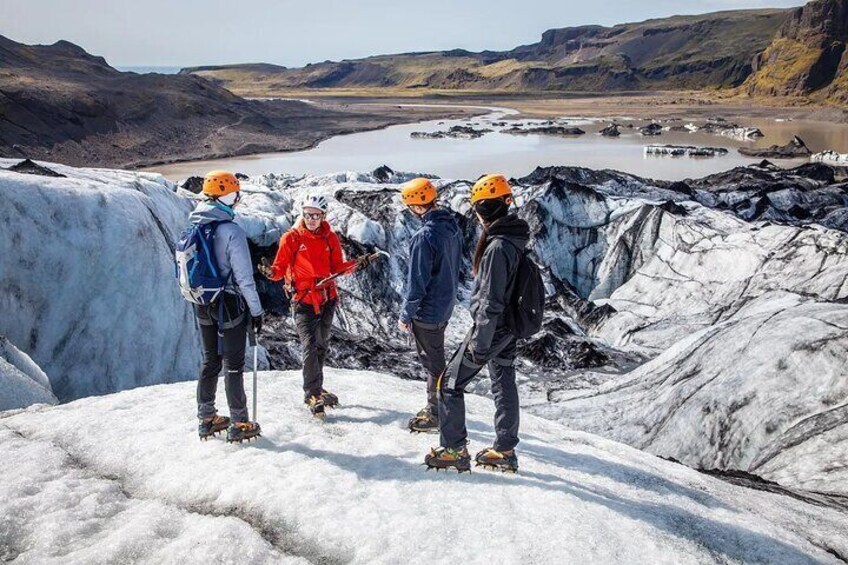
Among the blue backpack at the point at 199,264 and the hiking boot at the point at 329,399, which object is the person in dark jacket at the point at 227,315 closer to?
the blue backpack at the point at 199,264

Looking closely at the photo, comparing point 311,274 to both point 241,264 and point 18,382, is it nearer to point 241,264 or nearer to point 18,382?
point 241,264

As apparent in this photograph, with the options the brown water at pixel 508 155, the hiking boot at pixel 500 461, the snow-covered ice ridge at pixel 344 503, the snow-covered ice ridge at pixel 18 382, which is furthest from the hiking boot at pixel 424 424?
the brown water at pixel 508 155

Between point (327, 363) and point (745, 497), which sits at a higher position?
point (745, 497)

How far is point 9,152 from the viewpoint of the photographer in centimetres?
4688

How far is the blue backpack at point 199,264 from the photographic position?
19.3 ft

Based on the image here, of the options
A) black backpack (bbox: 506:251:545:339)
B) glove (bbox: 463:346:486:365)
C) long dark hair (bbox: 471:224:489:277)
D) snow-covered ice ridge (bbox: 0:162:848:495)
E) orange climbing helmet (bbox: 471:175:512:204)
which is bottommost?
snow-covered ice ridge (bbox: 0:162:848:495)

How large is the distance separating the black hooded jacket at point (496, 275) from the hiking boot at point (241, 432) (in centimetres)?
242

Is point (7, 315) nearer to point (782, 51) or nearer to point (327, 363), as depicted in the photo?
point (327, 363)

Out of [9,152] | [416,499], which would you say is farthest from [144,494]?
[9,152]

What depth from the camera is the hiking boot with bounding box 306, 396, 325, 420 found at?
6934 mm

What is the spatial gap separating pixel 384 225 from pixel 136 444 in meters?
15.7

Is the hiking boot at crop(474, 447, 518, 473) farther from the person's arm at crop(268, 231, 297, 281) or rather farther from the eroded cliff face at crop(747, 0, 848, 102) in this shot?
the eroded cliff face at crop(747, 0, 848, 102)

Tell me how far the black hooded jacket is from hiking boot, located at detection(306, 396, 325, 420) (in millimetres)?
2362

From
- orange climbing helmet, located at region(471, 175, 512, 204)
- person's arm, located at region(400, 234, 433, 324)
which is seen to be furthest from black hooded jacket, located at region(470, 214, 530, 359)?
person's arm, located at region(400, 234, 433, 324)
